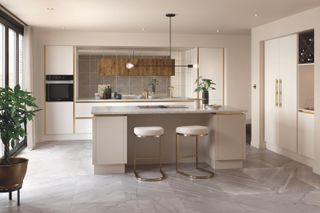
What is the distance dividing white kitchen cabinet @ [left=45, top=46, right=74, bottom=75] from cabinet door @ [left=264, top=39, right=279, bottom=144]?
13.7ft

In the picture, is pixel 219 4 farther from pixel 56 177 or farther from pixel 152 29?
pixel 56 177

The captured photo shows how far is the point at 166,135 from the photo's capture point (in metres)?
5.99

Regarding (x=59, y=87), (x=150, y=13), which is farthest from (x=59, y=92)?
(x=150, y=13)

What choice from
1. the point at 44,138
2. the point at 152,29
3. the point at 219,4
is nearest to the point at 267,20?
the point at 219,4

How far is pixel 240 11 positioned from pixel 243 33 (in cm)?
277

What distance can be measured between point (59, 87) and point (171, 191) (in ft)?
15.4

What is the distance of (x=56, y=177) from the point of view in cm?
522

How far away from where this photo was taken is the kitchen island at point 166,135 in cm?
531

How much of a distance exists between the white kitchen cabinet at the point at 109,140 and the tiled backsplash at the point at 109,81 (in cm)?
453

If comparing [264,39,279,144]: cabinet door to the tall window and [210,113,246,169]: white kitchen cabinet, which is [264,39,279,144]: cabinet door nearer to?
[210,113,246,169]: white kitchen cabinet

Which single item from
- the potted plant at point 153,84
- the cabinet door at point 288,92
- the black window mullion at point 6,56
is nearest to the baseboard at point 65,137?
the potted plant at point 153,84

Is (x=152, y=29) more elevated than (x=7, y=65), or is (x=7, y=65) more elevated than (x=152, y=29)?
(x=152, y=29)

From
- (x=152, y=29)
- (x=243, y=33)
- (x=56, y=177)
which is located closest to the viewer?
(x=56, y=177)

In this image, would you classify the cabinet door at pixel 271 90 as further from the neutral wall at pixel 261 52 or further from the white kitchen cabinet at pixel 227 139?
the white kitchen cabinet at pixel 227 139
